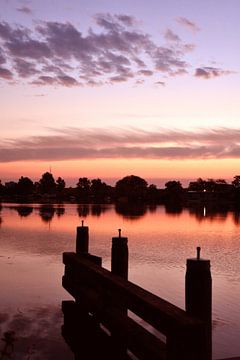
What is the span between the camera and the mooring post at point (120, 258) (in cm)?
1307

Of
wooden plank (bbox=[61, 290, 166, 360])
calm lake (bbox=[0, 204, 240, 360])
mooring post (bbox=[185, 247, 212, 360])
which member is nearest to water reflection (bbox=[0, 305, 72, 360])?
calm lake (bbox=[0, 204, 240, 360])

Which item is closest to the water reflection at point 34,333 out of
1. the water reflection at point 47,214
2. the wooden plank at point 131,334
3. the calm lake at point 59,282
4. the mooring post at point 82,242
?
the calm lake at point 59,282

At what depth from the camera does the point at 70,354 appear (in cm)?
1322

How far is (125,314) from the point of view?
12.5m

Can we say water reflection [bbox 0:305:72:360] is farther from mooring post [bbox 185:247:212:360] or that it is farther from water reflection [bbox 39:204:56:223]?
water reflection [bbox 39:204:56:223]

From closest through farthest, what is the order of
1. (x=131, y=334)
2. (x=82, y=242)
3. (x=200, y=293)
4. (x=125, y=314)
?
1. (x=200, y=293)
2. (x=131, y=334)
3. (x=125, y=314)
4. (x=82, y=242)

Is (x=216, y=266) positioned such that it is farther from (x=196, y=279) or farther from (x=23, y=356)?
(x=196, y=279)

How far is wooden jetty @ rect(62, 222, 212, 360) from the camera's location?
7.65m

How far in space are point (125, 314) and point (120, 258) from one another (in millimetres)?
1491

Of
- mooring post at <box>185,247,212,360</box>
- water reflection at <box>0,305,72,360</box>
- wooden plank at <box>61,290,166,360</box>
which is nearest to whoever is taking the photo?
mooring post at <box>185,247,212,360</box>

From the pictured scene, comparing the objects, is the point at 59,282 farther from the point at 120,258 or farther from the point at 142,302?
the point at 142,302

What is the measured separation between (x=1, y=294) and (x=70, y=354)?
7.94 meters

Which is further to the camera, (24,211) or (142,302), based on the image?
(24,211)

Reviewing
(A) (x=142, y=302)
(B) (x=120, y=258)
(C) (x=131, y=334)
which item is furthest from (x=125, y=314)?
(A) (x=142, y=302)
